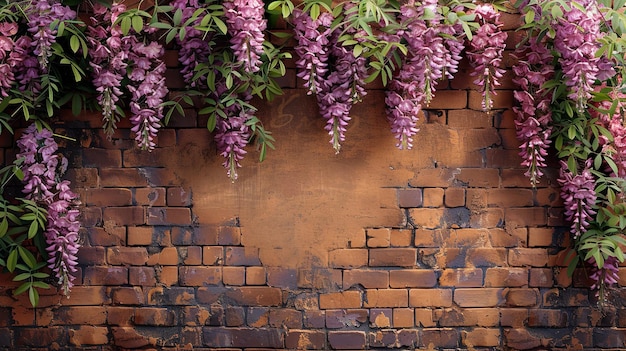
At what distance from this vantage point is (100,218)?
2.90m

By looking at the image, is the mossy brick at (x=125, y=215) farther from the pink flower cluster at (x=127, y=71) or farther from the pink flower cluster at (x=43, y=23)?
the pink flower cluster at (x=43, y=23)

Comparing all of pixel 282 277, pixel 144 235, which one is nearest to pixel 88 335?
pixel 144 235

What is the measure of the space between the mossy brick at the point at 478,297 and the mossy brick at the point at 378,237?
391 mm

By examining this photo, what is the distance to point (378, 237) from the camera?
9.51ft

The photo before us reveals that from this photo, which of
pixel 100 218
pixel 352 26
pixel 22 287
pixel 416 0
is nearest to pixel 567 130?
pixel 416 0

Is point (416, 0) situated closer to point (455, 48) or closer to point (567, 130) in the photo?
point (455, 48)

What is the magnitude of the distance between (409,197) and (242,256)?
804 mm

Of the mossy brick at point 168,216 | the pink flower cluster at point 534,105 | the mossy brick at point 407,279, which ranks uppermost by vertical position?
the pink flower cluster at point 534,105

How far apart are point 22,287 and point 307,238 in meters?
1.27

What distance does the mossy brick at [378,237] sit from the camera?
2.90m

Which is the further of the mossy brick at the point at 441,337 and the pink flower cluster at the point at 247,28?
the mossy brick at the point at 441,337

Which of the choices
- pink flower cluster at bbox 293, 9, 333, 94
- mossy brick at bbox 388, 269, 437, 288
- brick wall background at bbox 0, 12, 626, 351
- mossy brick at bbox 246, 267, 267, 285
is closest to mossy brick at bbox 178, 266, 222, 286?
brick wall background at bbox 0, 12, 626, 351

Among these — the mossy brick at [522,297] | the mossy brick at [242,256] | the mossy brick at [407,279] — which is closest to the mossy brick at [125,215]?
the mossy brick at [242,256]

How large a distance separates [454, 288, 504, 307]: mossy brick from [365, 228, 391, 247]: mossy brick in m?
0.39
